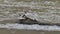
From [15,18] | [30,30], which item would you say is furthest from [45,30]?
[15,18]

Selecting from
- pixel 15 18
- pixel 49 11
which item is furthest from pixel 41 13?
pixel 15 18

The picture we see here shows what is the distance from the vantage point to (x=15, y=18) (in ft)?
4.30

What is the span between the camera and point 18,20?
1.31 metres

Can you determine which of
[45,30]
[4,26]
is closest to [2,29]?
[4,26]

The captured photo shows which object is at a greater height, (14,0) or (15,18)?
(14,0)

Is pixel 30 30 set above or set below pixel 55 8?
below

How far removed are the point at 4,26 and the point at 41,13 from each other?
234mm

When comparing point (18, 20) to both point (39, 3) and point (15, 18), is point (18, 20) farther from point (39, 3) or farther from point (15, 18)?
point (39, 3)

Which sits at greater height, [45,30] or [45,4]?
[45,4]

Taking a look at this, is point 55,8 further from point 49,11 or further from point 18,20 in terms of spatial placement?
point 18,20

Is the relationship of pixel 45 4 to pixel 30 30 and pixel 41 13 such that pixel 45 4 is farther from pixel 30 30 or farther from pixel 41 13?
pixel 30 30

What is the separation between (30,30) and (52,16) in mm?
155

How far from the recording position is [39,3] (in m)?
1.30

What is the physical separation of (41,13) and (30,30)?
0.12 metres
